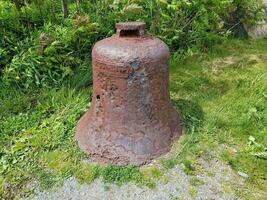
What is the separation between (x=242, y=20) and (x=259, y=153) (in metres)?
2.92

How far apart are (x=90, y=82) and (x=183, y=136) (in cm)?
137

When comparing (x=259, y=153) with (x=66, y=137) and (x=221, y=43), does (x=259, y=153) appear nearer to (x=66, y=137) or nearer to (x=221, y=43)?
(x=66, y=137)

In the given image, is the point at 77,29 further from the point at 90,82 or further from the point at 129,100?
the point at 129,100

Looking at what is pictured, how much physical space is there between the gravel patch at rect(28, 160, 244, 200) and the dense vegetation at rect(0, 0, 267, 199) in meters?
0.07

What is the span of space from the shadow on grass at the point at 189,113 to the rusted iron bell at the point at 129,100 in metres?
0.34

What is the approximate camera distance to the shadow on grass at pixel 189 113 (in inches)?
140

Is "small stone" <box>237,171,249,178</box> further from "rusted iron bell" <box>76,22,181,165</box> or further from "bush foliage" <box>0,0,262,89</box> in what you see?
"bush foliage" <box>0,0,262,89</box>

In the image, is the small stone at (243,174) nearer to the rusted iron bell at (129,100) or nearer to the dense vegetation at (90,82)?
the dense vegetation at (90,82)

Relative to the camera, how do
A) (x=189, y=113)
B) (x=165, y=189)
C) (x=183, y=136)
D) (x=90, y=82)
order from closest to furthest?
(x=165, y=189)
(x=183, y=136)
(x=189, y=113)
(x=90, y=82)

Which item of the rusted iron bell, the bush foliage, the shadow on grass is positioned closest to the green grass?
the shadow on grass

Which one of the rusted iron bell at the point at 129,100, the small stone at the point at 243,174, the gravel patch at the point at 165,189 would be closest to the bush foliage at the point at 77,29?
the rusted iron bell at the point at 129,100

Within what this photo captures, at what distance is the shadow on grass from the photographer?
3.56 meters

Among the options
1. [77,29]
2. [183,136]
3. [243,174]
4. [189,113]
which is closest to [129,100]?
[183,136]

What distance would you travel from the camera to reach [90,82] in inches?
169
